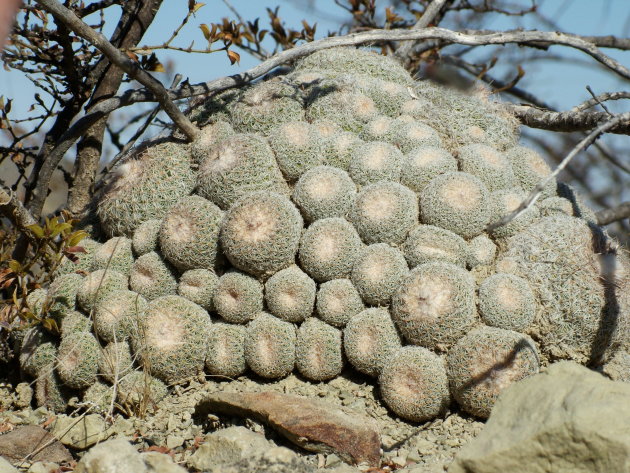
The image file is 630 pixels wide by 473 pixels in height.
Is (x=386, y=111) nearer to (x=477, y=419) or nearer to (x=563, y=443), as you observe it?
(x=477, y=419)

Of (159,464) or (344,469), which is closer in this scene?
(159,464)

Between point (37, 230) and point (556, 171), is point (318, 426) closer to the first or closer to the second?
point (556, 171)

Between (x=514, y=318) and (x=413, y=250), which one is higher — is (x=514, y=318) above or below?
below

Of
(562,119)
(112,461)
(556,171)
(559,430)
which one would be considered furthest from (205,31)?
(559,430)

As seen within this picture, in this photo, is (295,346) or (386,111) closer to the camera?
(295,346)

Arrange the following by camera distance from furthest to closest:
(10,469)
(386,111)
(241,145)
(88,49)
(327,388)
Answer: (88,49) → (386,111) → (241,145) → (327,388) → (10,469)

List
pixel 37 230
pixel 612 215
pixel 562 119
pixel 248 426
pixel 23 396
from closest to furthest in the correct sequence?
pixel 248 426
pixel 37 230
pixel 23 396
pixel 562 119
pixel 612 215

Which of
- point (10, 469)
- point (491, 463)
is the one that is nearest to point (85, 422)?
point (10, 469)

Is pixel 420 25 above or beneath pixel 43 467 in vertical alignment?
above
